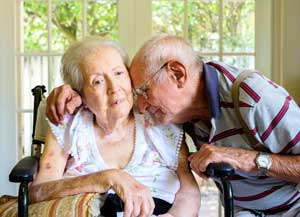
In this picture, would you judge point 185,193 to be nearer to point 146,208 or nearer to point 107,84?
point 146,208

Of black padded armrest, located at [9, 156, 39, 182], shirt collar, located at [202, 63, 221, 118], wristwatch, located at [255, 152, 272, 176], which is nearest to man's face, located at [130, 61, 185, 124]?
shirt collar, located at [202, 63, 221, 118]

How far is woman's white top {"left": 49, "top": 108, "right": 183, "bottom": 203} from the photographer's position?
1736mm

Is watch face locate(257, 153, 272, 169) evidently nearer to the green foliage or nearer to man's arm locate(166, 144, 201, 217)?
man's arm locate(166, 144, 201, 217)

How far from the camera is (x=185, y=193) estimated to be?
1764 millimetres

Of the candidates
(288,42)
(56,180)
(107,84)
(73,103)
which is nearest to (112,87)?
(107,84)

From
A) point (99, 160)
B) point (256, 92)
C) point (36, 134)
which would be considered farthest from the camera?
point (36, 134)

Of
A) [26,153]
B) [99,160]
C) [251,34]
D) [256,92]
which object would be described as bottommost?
[26,153]

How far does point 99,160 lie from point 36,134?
0.35 meters

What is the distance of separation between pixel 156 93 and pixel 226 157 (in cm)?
31

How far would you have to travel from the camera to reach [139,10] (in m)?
2.66

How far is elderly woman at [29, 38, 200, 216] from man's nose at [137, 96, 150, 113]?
0.03 metres

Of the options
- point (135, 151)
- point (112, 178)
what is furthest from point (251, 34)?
point (112, 178)

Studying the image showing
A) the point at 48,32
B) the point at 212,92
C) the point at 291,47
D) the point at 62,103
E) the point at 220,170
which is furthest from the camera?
the point at 48,32

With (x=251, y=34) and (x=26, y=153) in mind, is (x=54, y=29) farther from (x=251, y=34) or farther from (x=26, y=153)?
(x=251, y=34)
